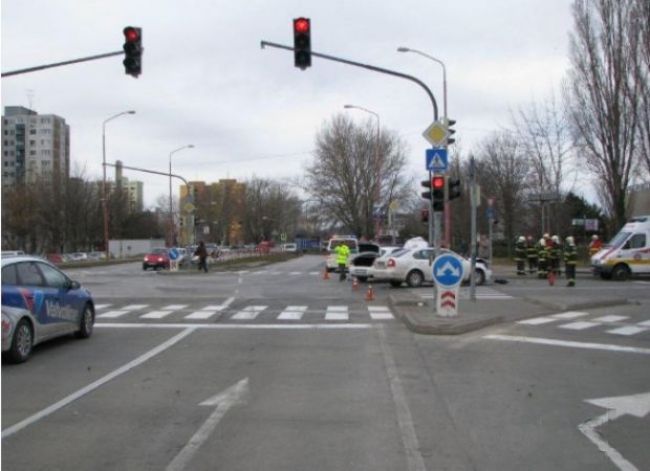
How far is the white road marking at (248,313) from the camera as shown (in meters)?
16.2

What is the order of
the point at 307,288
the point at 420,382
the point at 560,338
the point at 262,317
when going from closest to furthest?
the point at 420,382 → the point at 560,338 → the point at 262,317 → the point at 307,288

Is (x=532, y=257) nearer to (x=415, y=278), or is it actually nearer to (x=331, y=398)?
(x=415, y=278)

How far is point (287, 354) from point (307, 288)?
49.4 feet

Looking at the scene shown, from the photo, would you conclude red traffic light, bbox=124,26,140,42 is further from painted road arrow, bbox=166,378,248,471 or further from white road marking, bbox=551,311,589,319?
painted road arrow, bbox=166,378,248,471

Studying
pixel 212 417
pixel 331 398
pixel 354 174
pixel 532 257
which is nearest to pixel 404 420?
pixel 331 398

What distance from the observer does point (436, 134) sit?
16281 millimetres

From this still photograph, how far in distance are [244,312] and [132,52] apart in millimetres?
7697

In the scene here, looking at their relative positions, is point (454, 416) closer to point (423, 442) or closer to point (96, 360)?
point (423, 442)

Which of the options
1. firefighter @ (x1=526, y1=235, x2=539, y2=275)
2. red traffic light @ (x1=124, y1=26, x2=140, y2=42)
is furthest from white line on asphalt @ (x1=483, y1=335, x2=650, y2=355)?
firefighter @ (x1=526, y1=235, x2=539, y2=275)

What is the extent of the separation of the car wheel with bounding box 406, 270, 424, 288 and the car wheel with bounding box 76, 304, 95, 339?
14.6 metres

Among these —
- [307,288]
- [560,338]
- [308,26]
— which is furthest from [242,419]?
[307,288]

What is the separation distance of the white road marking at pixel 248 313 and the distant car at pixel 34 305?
4.19 m

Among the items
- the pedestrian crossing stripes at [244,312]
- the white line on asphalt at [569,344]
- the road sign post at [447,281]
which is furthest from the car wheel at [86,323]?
the white line on asphalt at [569,344]

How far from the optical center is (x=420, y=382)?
8828 millimetres
